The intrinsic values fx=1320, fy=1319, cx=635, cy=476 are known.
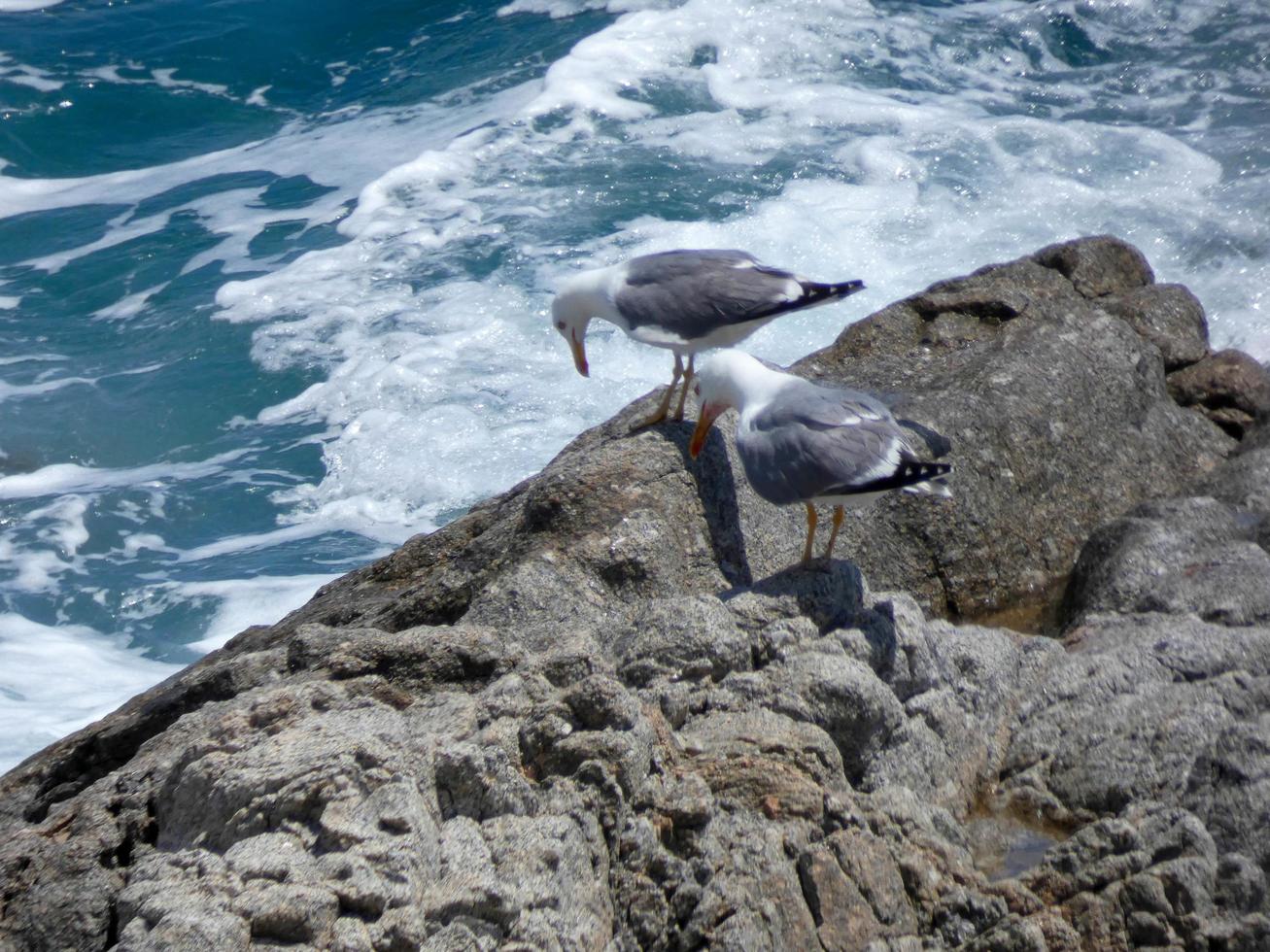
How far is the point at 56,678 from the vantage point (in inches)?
334

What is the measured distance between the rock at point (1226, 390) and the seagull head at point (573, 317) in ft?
9.62

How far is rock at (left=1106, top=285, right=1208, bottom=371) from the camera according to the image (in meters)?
6.47

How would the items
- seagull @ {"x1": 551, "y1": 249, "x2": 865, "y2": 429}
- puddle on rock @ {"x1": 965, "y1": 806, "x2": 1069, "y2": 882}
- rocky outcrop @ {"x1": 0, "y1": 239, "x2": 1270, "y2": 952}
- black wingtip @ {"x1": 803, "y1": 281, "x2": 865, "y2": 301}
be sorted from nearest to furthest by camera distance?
rocky outcrop @ {"x1": 0, "y1": 239, "x2": 1270, "y2": 952}, puddle on rock @ {"x1": 965, "y1": 806, "x2": 1069, "y2": 882}, black wingtip @ {"x1": 803, "y1": 281, "x2": 865, "y2": 301}, seagull @ {"x1": 551, "y1": 249, "x2": 865, "y2": 429}

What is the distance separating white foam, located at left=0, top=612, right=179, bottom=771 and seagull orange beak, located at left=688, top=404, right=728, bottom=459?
4945mm

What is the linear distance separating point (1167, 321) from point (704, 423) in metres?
3.01

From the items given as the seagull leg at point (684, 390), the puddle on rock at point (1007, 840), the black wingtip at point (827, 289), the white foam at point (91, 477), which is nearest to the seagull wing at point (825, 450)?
the black wingtip at point (827, 289)

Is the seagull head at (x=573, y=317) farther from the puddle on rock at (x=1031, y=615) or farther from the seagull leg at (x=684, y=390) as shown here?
the puddle on rock at (x=1031, y=615)

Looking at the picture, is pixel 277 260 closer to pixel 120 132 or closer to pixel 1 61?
pixel 120 132

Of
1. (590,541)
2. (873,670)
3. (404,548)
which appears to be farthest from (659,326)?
(873,670)

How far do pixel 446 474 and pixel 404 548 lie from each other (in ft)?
15.2

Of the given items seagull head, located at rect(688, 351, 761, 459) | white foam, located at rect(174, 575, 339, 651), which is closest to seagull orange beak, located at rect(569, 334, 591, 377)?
seagull head, located at rect(688, 351, 761, 459)

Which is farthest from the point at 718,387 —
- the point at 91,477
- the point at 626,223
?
the point at 626,223

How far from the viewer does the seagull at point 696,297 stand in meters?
4.86

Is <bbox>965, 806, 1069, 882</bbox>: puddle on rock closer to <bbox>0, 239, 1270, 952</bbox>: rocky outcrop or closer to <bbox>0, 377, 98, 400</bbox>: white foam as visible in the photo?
<bbox>0, 239, 1270, 952</bbox>: rocky outcrop
